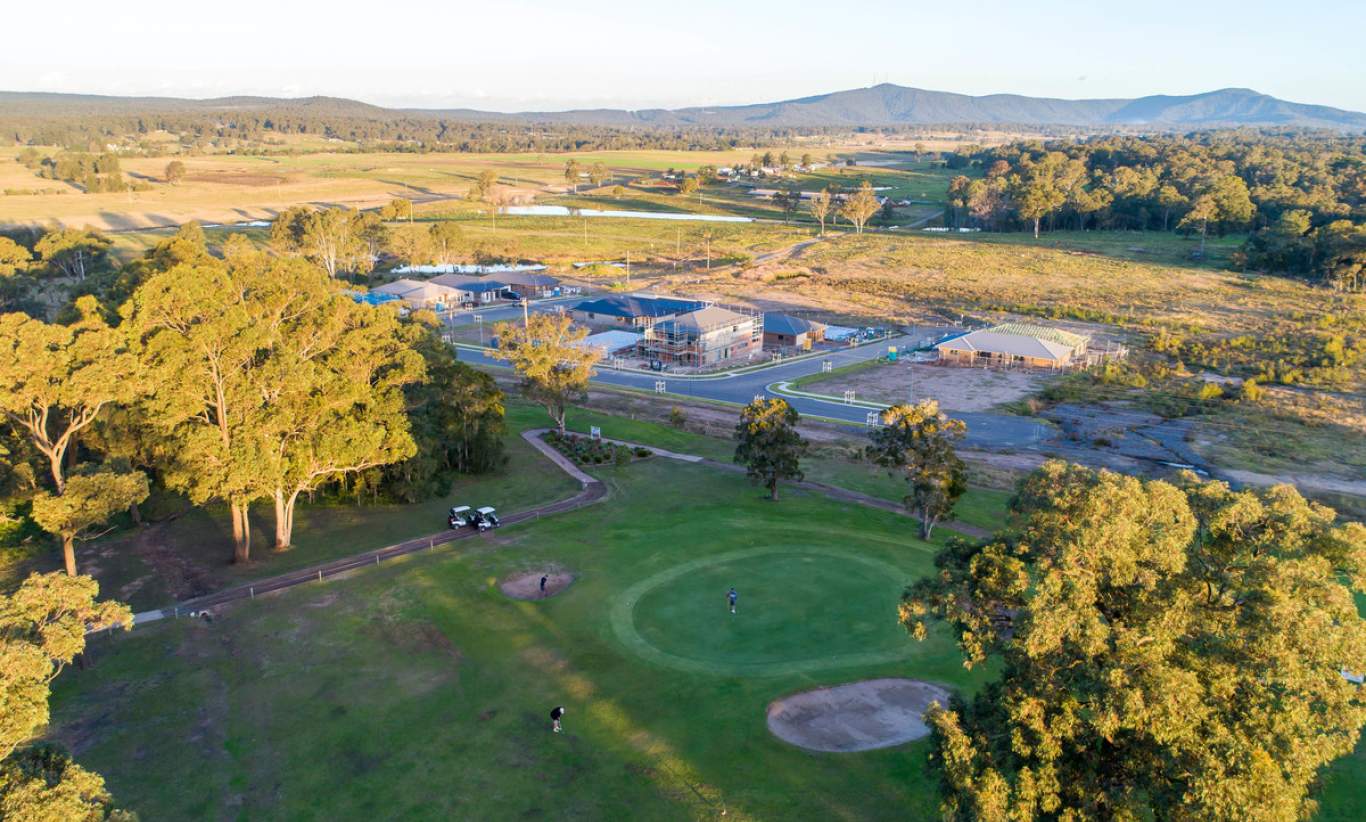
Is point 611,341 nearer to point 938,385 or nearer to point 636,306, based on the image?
point 636,306

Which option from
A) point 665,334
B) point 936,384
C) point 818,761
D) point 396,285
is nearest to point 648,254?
point 396,285

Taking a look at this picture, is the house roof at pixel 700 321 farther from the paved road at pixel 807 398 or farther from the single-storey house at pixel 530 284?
the single-storey house at pixel 530 284

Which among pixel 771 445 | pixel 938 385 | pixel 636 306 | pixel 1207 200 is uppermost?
pixel 1207 200

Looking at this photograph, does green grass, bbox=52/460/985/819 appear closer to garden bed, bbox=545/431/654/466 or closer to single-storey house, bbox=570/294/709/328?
garden bed, bbox=545/431/654/466

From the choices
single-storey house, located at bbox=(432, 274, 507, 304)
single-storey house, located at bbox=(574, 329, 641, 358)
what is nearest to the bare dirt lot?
single-storey house, located at bbox=(574, 329, 641, 358)

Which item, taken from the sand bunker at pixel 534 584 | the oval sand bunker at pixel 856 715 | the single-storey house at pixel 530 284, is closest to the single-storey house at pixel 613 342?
the single-storey house at pixel 530 284

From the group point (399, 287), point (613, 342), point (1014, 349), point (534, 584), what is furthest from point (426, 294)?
point (534, 584)
